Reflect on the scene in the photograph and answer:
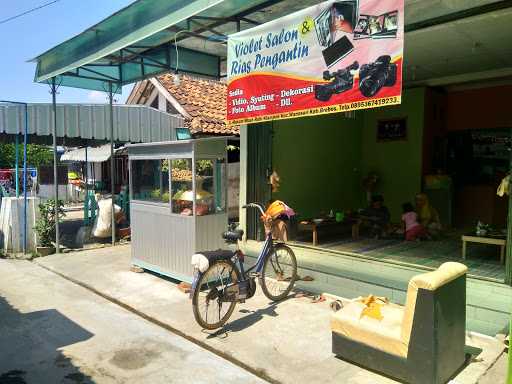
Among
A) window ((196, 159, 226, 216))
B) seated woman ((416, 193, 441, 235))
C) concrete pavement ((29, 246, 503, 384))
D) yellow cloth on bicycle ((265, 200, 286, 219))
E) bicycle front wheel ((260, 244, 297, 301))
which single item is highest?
window ((196, 159, 226, 216))

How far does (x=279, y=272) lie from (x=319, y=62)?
269 centimetres

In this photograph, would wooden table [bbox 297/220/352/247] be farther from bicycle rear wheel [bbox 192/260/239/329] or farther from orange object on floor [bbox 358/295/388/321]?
orange object on floor [bbox 358/295/388/321]

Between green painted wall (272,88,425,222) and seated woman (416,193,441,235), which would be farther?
green painted wall (272,88,425,222)

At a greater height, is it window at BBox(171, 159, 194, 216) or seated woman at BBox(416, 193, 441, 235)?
window at BBox(171, 159, 194, 216)

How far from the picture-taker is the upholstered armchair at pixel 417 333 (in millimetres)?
3248

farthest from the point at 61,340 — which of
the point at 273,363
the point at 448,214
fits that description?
the point at 448,214

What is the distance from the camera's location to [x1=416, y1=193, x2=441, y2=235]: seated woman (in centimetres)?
830

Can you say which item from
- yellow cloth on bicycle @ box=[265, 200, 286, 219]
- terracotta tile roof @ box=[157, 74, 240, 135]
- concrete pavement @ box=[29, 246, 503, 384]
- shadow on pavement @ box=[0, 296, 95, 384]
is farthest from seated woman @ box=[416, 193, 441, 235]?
shadow on pavement @ box=[0, 296, 95, 384]

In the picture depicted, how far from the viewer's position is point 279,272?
18.5 feet

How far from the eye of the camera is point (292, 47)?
482 cm

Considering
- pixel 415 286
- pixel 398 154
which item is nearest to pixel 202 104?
pixel 398 154

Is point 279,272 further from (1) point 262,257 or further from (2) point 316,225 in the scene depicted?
(2) point 316,225

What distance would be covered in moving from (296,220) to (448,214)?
11.8 feet

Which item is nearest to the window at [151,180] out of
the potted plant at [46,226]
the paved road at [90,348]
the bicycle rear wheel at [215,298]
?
the paved road at [90,348]
